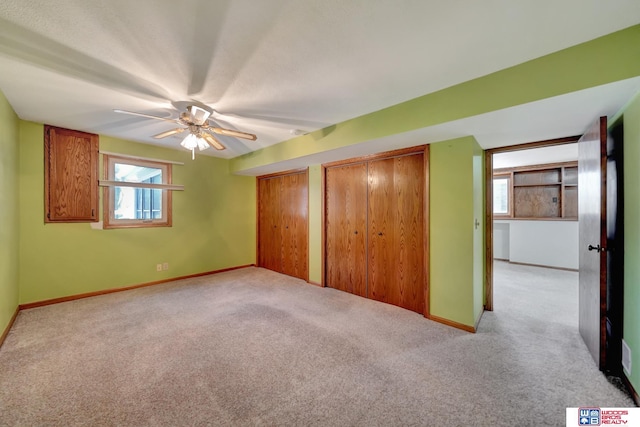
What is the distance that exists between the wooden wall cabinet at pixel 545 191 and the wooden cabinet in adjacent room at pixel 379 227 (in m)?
4.05

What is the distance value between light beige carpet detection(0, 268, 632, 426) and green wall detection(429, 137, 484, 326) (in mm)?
286

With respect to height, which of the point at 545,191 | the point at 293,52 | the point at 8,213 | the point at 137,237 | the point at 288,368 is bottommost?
the point at 288,368

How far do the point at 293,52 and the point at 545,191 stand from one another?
6126 mm

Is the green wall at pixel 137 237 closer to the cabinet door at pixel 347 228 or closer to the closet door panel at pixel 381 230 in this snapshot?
the cabinet door at pixel 347 228

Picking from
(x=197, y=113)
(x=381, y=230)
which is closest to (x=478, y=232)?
(x=381, y=230)

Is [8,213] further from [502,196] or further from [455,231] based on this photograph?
[502,196]

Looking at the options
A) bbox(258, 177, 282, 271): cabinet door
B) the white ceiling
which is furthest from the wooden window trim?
bbox(258, 177, 282, 271): cabinet door

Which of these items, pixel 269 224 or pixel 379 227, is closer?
pixel 379 227

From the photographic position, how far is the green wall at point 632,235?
1554 millimetres

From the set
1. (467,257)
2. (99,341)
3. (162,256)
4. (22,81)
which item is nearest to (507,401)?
(467,257)

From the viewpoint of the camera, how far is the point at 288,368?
189 centimetres

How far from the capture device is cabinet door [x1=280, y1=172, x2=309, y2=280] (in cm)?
436

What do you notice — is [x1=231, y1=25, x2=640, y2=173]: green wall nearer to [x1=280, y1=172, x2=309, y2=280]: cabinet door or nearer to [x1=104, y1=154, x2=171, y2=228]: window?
→ [x1=280, y1=172, x2=309, y2=280]: cabinet door

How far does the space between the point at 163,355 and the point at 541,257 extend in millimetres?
6653
